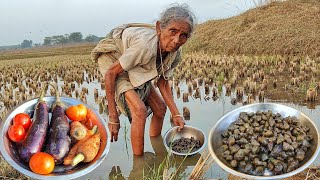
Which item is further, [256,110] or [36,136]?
[256,110]

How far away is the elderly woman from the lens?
3.35 m

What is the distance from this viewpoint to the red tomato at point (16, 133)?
2.27 metres

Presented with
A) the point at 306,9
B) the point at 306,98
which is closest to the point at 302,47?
the point at 306,9

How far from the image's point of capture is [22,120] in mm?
2355

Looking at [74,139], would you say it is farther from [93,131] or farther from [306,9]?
[306,9]

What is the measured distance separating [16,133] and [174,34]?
1624mm

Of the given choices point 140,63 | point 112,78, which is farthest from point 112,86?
point 140,63

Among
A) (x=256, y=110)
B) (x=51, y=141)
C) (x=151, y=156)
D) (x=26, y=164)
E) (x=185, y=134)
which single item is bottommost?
(x=151, y=156)

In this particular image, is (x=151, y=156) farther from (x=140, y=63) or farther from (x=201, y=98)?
(x=201, y=98)

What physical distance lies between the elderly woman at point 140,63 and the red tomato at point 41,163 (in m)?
1.48

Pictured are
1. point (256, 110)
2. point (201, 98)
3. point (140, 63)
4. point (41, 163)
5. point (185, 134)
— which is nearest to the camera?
point (41, 163)

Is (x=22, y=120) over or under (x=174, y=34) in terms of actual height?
under

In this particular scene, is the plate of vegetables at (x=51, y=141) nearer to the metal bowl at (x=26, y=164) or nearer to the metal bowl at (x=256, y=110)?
the metal bowl at (x=26, y=164)

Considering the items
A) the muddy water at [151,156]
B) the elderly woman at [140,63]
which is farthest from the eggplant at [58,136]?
the elderly woman at [140,63]
